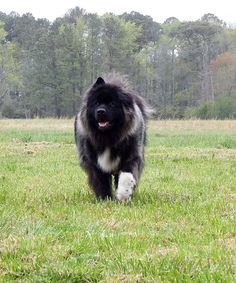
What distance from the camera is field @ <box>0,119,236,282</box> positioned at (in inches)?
151

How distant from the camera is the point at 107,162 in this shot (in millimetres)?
7504

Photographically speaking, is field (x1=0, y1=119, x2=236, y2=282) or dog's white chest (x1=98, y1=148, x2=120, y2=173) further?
dog's white chest (x1=98, y1=148, x2=120, y2=173)

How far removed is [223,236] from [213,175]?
567 cm

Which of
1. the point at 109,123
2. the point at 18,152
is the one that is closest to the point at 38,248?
the point at 109,123

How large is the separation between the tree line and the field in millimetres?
49922

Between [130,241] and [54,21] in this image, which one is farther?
[54,21]

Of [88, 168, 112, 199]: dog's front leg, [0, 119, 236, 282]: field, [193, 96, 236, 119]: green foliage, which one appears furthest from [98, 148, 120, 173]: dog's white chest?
[193, 96, 236, 119]: green foliage

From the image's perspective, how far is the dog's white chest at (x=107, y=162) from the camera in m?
7.49

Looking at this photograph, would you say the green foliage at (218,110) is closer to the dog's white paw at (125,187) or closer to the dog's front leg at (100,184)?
the dog's front leg at (100,184)

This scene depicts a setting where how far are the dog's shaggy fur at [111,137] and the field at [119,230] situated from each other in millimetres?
330

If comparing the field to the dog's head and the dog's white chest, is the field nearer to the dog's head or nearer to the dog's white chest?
the dog's white chest

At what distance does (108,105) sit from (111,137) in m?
0.49

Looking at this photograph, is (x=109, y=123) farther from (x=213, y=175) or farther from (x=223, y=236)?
(x=213, y=175)

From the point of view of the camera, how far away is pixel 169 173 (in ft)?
36.0
